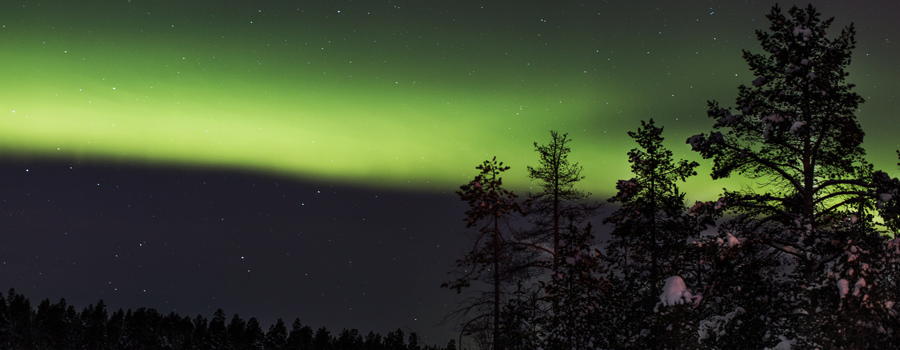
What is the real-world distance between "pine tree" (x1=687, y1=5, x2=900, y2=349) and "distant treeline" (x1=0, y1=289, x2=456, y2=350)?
56058 millimetres

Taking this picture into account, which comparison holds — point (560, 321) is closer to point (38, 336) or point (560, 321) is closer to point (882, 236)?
point (882, 236)

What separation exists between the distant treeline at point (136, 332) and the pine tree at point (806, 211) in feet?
184

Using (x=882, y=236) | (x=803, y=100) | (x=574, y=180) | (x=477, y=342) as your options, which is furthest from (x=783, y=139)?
(x=477, y=342)

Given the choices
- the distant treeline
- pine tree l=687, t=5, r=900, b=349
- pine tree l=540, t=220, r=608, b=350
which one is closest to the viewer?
pine tree l=687, t=5, r=900, b=349

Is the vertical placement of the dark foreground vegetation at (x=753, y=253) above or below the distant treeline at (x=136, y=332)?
above

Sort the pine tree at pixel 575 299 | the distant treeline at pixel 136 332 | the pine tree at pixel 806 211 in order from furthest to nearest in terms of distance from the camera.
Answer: the distant treeline at pixel 136 332 → the pine tree at pixel 575 299 → the pine tree at pixel 806 211

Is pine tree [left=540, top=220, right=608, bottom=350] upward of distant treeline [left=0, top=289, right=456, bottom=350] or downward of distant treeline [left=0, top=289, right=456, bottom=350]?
upward

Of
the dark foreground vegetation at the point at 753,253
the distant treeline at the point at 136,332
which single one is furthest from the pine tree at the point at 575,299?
the distant treeline at the point at 136,332

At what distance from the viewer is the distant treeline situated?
6931 centimetres

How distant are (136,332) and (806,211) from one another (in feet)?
254

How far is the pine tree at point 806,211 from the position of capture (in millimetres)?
10609

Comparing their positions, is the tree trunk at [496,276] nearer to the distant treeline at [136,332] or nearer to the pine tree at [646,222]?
the pine tree at [646,222]

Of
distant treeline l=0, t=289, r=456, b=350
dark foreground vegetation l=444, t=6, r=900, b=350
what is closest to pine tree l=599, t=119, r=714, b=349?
dark foreground vegetation l=444, t=6, r=900, b=350

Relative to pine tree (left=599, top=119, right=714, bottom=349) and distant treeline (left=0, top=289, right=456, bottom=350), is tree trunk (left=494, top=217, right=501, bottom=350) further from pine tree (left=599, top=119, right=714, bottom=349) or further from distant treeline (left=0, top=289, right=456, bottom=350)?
distant treeline (left=0, top=289, right=456, bottom=350)
